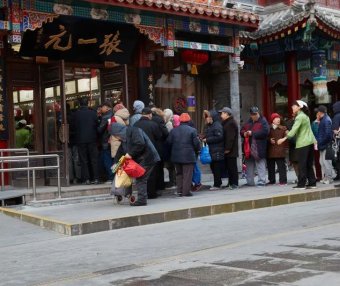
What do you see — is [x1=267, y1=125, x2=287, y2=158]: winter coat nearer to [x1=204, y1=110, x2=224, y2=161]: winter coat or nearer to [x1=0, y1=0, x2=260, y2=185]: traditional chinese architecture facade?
[x1=204, y1=110, x2=224, y2=161]: winter coat

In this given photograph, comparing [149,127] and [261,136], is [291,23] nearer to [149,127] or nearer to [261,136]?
[261,136]

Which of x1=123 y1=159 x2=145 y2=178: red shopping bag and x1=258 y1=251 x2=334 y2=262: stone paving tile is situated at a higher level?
x1=123 y1=159 x2=145 y2=178: red shopping bag

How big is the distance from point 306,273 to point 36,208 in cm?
610

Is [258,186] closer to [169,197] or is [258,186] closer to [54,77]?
[169,197]

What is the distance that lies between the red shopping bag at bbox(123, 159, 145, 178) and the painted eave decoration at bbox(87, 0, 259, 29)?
3657 millimetres

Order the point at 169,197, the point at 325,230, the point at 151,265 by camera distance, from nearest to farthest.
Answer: the point at 151,265 < the point at 325,230 < the point at 169,197

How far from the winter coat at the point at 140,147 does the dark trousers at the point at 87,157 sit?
8.02ft

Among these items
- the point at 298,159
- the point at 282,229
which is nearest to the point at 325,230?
the point at 282,229

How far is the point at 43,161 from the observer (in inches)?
518

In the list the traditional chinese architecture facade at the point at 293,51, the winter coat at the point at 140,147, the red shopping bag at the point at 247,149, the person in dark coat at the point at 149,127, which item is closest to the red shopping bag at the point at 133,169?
the winter coat at the point at 140,147

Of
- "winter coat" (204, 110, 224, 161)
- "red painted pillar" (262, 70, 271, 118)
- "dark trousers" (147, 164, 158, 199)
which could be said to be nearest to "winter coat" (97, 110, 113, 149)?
"dark trousers" (147, 164, 158, 199)

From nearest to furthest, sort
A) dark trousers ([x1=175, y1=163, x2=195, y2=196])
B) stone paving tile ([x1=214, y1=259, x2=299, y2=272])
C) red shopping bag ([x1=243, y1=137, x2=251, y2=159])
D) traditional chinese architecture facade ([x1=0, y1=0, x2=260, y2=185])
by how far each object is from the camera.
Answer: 1. stone paving tile ([x1=214, y1=259, x2=299, y2=272])
2. dark trousers ([x1=175, y1=163, x2=195, y2=196])
3. traditional chinese architecture facade ([x1=0, y1=0, x2=260, y2=185])
4. red shopping bag ([x1=243, y1=137, x2=251, y2=159])

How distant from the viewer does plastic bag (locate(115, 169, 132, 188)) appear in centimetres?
1019

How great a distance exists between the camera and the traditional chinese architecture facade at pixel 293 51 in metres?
16.2
